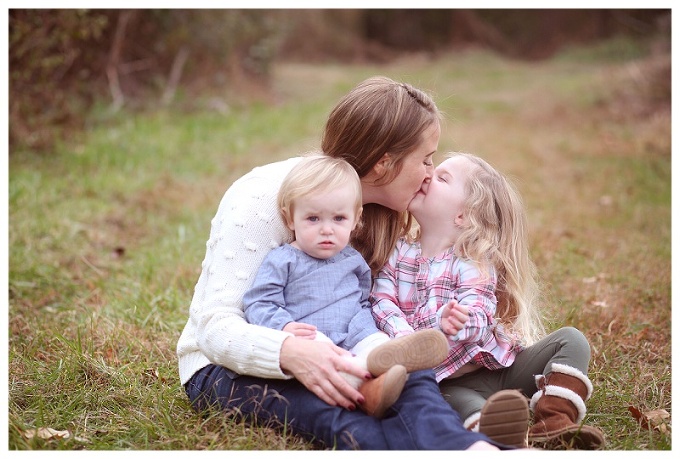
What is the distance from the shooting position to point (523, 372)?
278 centimetres

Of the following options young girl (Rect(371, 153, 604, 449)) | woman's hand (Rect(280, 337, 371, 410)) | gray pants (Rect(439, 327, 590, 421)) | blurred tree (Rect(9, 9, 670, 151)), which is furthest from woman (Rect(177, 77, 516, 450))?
blurred tree (Rect(9, 9, 670, 151))

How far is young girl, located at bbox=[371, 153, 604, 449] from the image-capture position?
261 centimetres

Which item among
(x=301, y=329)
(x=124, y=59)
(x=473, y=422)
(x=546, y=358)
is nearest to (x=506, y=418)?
(x=473, y=422)

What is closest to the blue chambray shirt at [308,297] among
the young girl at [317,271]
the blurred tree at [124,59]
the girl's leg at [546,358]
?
the young girl at [317,271]

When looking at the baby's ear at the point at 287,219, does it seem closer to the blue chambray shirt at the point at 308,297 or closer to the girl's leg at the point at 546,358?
the blue chambray shirt at the point at 308,297

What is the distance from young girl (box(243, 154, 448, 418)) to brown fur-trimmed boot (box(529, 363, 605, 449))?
60 centimetres

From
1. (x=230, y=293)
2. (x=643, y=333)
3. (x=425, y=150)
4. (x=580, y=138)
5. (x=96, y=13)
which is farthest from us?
(x=580, y=138)

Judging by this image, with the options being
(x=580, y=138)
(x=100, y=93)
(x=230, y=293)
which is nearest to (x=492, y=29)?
(x=580, y=138)

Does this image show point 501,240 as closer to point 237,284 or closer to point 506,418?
point 506,418

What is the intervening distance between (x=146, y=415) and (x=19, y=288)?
1.95 metres

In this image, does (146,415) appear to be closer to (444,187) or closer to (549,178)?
(444,187)

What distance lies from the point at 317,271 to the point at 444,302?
496 mm

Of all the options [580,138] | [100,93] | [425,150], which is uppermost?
[425,150]

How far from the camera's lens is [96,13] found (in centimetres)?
848
